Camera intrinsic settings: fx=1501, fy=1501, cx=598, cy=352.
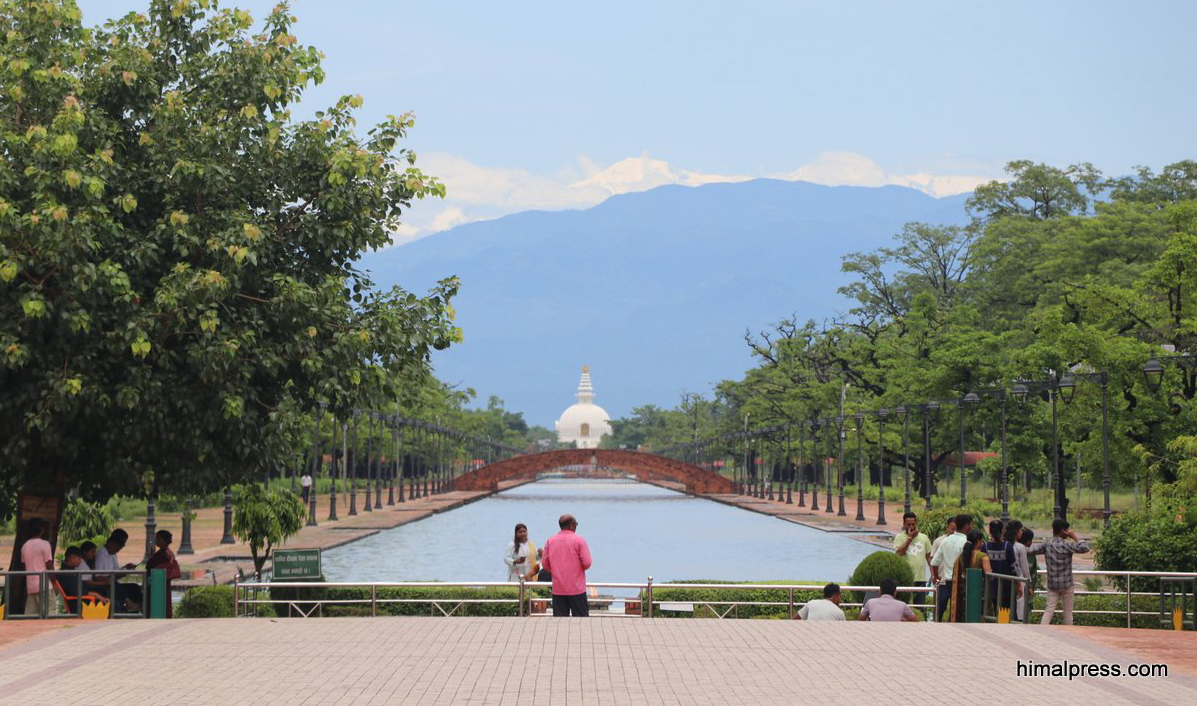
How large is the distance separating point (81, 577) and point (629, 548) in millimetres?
28426

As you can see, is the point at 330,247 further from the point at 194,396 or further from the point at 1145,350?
the point at 1145,350

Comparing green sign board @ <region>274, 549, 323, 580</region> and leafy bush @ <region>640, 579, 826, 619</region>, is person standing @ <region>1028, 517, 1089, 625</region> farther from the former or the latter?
green sign board @ <region>274, 549, 323, 580</region>

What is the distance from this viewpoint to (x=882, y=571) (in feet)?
72.5

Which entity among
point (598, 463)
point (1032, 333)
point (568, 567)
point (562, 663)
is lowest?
point (562, 663)

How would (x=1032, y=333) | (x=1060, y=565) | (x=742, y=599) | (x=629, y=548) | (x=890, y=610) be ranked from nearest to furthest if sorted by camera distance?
(x=890, y=610) < (x=1060, y=565) < (x=742, y=599) < (x=629, y=548) < (x=1032, y=333)

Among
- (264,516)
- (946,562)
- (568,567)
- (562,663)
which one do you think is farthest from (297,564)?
(946,562)

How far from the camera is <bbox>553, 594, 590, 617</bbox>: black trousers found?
17.8 meters

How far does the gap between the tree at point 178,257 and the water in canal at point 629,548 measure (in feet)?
41.7

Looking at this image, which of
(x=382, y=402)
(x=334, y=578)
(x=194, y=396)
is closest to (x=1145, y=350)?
(x=334, y=578)

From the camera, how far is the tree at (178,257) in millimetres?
18609

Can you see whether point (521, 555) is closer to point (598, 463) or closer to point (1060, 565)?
point (1060, 565)

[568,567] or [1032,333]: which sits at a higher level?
[1032,333]

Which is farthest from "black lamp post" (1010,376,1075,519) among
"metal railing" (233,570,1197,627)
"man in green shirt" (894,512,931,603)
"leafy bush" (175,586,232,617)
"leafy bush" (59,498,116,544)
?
"leafy bush" (175,586,232,617)

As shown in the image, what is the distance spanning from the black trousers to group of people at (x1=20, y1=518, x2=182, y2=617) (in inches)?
197
